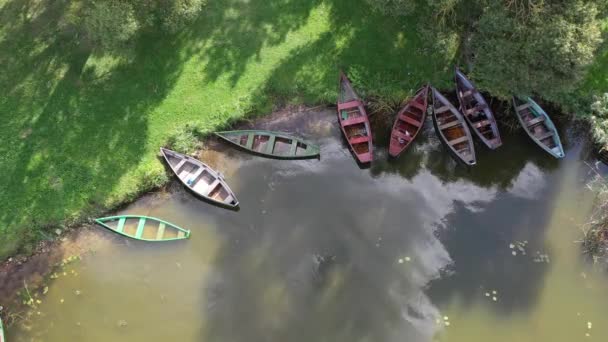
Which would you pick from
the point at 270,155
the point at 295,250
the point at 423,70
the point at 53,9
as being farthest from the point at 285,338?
the point at 53,9

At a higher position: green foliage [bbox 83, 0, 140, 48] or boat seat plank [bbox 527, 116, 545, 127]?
green foliage [bbox 83, 0, 140, 48]

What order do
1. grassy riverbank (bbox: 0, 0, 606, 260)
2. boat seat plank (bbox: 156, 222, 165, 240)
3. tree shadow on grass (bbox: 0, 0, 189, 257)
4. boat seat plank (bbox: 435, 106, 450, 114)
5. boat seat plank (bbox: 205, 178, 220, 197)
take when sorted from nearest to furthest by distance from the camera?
boat seat plank (bbox: 156, 222, 165, 240) < tree shadow on grass (bbox: 0, 0, 189, 257) < boat seat plank (bbox: 205, 178, 220, 197) < grassy riverbank (bbox: 0, 0, 606, 260) < boat seat plank (bbox: 435, 106, 450, 114)

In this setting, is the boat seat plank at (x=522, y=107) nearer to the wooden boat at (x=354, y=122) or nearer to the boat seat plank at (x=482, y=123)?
the boat seat plank at (x=482, y=123)

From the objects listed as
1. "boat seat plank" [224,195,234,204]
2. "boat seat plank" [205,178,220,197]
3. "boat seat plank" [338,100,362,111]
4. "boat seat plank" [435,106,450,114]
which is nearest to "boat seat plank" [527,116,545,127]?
"boat seat plank" [435,106,450,114]

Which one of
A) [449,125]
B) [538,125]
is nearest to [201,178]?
[449,125]

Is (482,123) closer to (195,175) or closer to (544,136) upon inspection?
(544,136)

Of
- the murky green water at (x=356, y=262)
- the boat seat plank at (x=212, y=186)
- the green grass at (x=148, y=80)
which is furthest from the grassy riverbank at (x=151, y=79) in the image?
the murky green water at (x=356, y=262)

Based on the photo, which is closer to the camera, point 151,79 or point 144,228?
point 144,228

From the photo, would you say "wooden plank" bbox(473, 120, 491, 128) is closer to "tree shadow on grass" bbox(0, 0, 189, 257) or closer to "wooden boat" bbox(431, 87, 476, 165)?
"wooden boat" bbox(431, 87, 476, 165)
